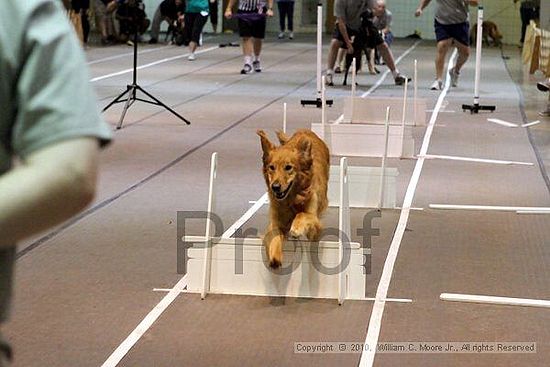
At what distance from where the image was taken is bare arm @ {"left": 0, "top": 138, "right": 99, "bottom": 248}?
0.96 metres

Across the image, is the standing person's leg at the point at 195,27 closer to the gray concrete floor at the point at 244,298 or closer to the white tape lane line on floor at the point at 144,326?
the gray concrete floor at the point at 244,298

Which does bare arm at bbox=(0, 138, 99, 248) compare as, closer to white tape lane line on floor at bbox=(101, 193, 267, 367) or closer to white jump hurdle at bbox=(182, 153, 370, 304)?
white tape lane line on floor at bbox=(101, 193, 267, 367)

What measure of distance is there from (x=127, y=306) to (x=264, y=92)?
9.75 meters

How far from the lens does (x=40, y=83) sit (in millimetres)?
1006

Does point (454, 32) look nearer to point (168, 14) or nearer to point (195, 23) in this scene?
point (195, 23)

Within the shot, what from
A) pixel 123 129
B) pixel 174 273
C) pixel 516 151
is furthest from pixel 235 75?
pixel 174 273

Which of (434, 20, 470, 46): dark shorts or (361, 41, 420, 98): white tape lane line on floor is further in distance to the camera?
(361, 41, 420, 98): white tape lane line on floor

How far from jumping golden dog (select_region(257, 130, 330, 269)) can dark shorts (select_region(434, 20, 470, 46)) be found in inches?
370

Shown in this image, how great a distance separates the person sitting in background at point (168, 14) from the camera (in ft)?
78.7

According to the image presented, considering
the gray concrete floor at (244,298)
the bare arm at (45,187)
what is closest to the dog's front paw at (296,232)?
the gray concrete floor at (244,298)

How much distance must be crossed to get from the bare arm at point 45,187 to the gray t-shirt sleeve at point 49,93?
2 cm

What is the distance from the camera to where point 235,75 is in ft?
54.7

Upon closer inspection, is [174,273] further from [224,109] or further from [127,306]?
[224,109]

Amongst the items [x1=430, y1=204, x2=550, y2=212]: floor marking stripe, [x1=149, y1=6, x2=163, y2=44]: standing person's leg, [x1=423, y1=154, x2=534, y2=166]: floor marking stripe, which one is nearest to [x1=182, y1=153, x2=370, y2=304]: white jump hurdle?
[x1=430, y1=204, x2=550, y2=212]: floor marking stripe
